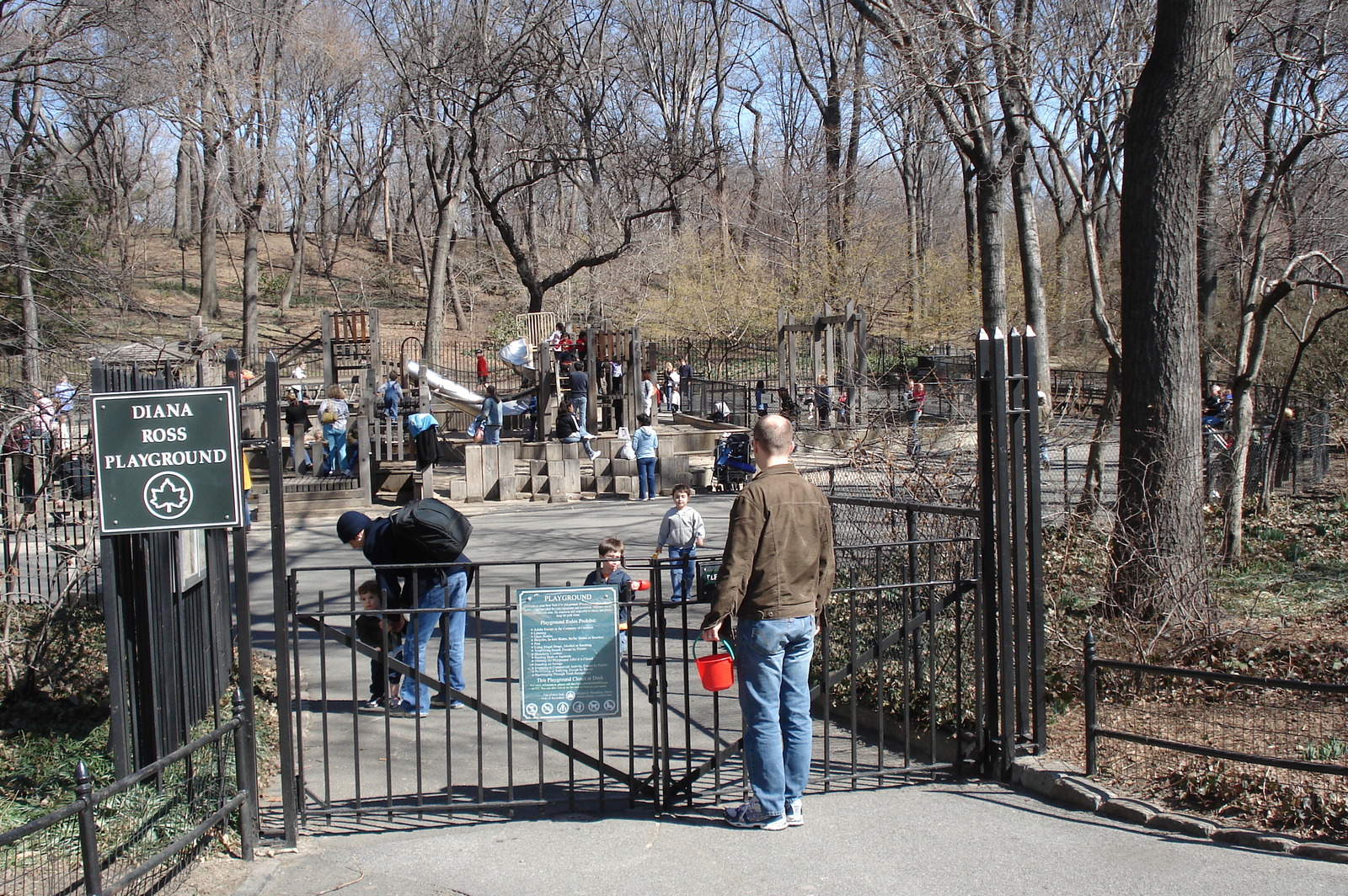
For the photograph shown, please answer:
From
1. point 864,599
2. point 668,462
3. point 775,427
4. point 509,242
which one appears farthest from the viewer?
point 509,242

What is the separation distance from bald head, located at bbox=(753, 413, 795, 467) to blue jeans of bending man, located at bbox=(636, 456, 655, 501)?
1423 cm

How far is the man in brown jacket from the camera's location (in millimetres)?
4527

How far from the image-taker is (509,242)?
87.6 feet

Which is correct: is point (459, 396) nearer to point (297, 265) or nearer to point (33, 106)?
point (33, 106)

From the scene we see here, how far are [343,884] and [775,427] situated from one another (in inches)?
106

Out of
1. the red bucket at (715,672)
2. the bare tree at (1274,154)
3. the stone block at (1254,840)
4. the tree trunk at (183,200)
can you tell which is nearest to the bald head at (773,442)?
the red bucket at (715,672)

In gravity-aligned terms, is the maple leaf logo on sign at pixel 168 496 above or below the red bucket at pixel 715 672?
above

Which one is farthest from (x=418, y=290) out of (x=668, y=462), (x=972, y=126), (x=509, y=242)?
(x=972, y=126)

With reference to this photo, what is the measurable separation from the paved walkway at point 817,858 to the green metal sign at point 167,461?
1.57 metres

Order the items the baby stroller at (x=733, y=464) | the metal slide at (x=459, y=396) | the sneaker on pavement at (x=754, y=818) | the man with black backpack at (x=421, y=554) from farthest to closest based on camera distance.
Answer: the metal slide at (x=459, y=396)
the baby stroller at (x=733, y=464)
the man with black backpack at (x=421, y=554)
the sneaker on pavement at (x=754, y=818)

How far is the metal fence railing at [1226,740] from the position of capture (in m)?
4.67

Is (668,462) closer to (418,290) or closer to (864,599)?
(864,599)

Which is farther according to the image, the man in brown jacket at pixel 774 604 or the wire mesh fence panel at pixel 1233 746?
the wire mesh fence panel at pixel 1233 746

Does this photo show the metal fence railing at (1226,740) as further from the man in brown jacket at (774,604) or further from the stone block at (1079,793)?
the man in brown jacket at (774,604)
